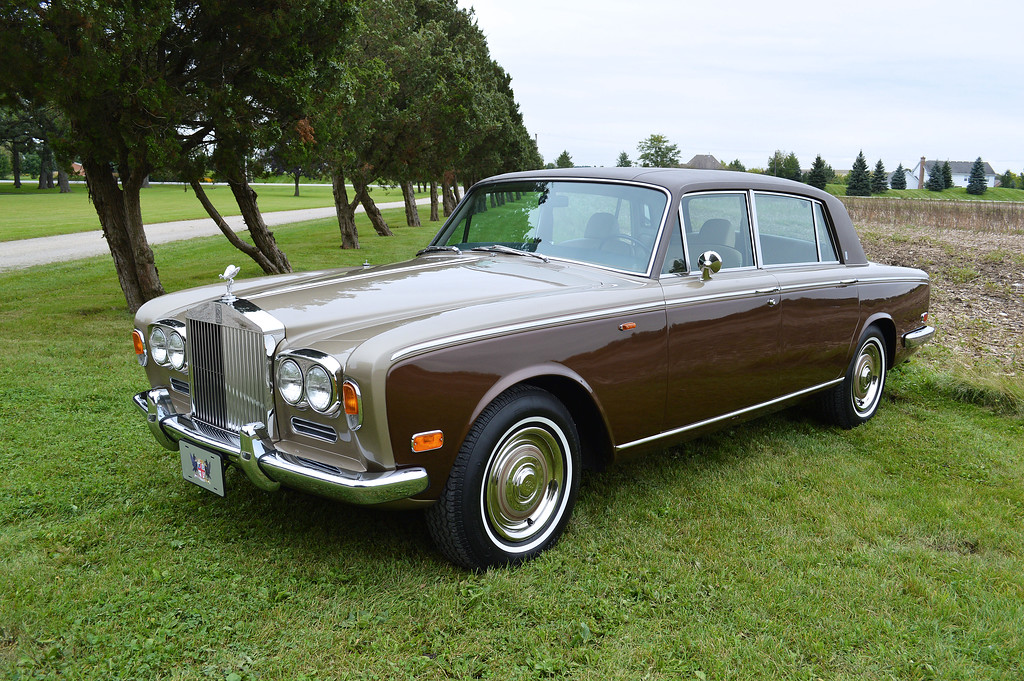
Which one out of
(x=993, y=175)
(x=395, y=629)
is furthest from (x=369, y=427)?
(x=993, y=175)

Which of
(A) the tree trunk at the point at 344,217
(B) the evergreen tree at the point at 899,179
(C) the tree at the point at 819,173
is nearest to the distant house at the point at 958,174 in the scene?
(B) the evergreen tree at the point at 899,179

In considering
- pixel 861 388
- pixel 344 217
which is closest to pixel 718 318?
pixel 861 388

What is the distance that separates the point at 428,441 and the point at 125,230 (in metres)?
7.77

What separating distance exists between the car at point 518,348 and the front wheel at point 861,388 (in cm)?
5

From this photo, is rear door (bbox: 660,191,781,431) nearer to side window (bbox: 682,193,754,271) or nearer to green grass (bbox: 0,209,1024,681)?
side window (bbox: 682,193,754,271)

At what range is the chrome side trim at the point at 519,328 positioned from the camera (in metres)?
2.93

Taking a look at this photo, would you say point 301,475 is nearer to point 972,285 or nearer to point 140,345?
point 140,345

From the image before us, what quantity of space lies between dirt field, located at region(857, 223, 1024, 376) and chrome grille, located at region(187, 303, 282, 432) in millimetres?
6163

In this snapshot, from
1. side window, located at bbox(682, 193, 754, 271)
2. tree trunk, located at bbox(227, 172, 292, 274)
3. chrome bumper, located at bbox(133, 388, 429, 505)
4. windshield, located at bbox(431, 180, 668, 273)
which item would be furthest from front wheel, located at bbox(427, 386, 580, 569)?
tree trunk, located at bbox(227, 172, 292, 274)

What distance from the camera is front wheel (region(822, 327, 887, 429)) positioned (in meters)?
5.32

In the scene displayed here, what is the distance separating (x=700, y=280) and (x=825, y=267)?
4.75 feet

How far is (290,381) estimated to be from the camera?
3.07 m

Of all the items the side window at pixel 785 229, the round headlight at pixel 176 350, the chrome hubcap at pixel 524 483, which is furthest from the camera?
the side window at pixel 785 229

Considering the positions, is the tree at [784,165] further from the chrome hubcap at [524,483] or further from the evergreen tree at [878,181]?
the chrome hubcap at [524,483]
